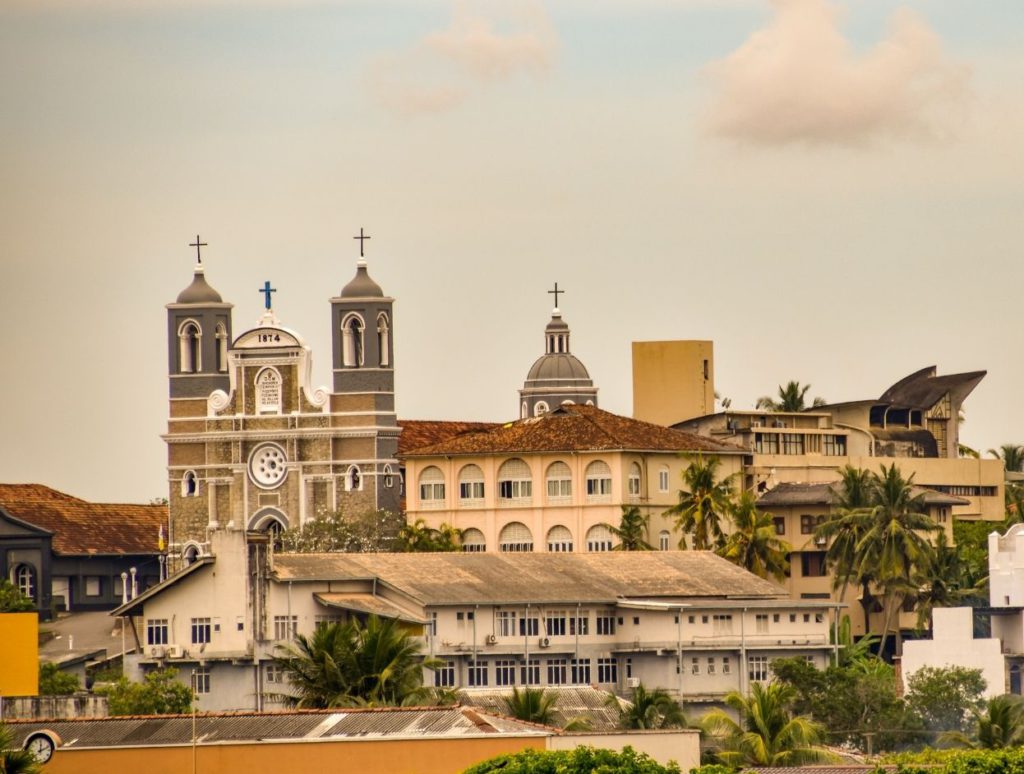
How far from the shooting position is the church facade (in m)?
156

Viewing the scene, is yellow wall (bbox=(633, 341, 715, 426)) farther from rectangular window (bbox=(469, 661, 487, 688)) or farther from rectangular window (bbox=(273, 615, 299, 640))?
rectangular window (bbox=(273, 615, 299, 640))

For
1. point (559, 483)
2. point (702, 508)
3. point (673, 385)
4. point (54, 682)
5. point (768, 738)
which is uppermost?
point (673, 385)

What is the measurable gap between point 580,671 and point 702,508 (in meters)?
22.6

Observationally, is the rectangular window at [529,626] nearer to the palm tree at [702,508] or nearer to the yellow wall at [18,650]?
the palm tree at [702,508]

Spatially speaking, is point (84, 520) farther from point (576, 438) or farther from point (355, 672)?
point (355, 672)

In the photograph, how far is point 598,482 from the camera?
150 m

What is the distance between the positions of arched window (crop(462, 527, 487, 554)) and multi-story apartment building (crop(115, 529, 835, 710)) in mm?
21259

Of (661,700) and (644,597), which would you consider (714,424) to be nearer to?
(644,597)

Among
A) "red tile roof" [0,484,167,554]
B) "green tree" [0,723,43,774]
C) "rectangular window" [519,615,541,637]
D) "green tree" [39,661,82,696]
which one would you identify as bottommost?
"green tree" [0,723,43,774]

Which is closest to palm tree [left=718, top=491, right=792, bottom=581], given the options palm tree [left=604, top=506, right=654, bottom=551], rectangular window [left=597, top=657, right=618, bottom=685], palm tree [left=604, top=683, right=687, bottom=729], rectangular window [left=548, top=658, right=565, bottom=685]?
palm tree [left=604, top=506, right=654, bottom=551]

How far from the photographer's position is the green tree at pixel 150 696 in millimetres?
109062

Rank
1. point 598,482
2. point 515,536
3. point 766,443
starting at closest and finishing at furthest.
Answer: point 598,482
point 515,536
point 766,443

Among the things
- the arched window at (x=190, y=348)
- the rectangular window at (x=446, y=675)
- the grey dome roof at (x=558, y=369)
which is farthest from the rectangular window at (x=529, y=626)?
the grey dome roof at (x=558, y=369)

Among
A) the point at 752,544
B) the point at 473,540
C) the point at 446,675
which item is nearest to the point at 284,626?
the point at 446,675
